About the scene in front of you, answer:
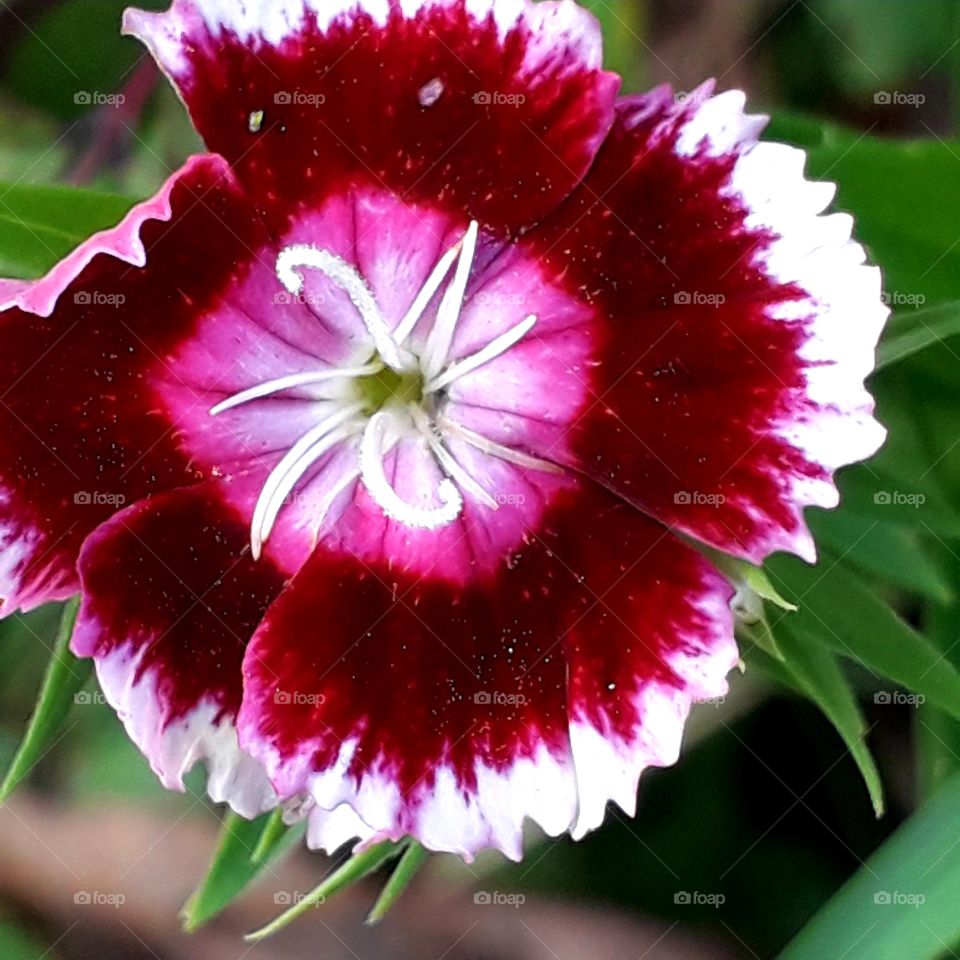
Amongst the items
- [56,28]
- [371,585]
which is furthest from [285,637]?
[56,28]

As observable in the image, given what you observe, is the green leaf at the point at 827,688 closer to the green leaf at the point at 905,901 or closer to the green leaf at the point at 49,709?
the green leaf at the point at 905,901

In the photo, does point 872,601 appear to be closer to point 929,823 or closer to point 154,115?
point 929,823

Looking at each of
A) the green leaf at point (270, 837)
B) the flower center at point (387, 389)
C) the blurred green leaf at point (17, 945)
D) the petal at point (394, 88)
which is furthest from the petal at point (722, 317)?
the blurred green leaf at point (17, 945)

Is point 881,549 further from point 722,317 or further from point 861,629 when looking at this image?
point 722,317

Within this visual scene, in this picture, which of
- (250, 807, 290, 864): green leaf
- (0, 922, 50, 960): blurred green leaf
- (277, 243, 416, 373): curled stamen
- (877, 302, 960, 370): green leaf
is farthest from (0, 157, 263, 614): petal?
(0, 922, 50, 960): blurred green leaf

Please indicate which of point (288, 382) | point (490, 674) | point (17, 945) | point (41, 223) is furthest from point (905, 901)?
point (17, 945)

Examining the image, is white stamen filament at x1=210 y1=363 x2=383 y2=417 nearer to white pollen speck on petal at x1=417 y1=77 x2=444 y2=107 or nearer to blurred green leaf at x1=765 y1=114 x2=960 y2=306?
white pollen speck on petal at x1=417 y1=77 x2=444 y2=107
